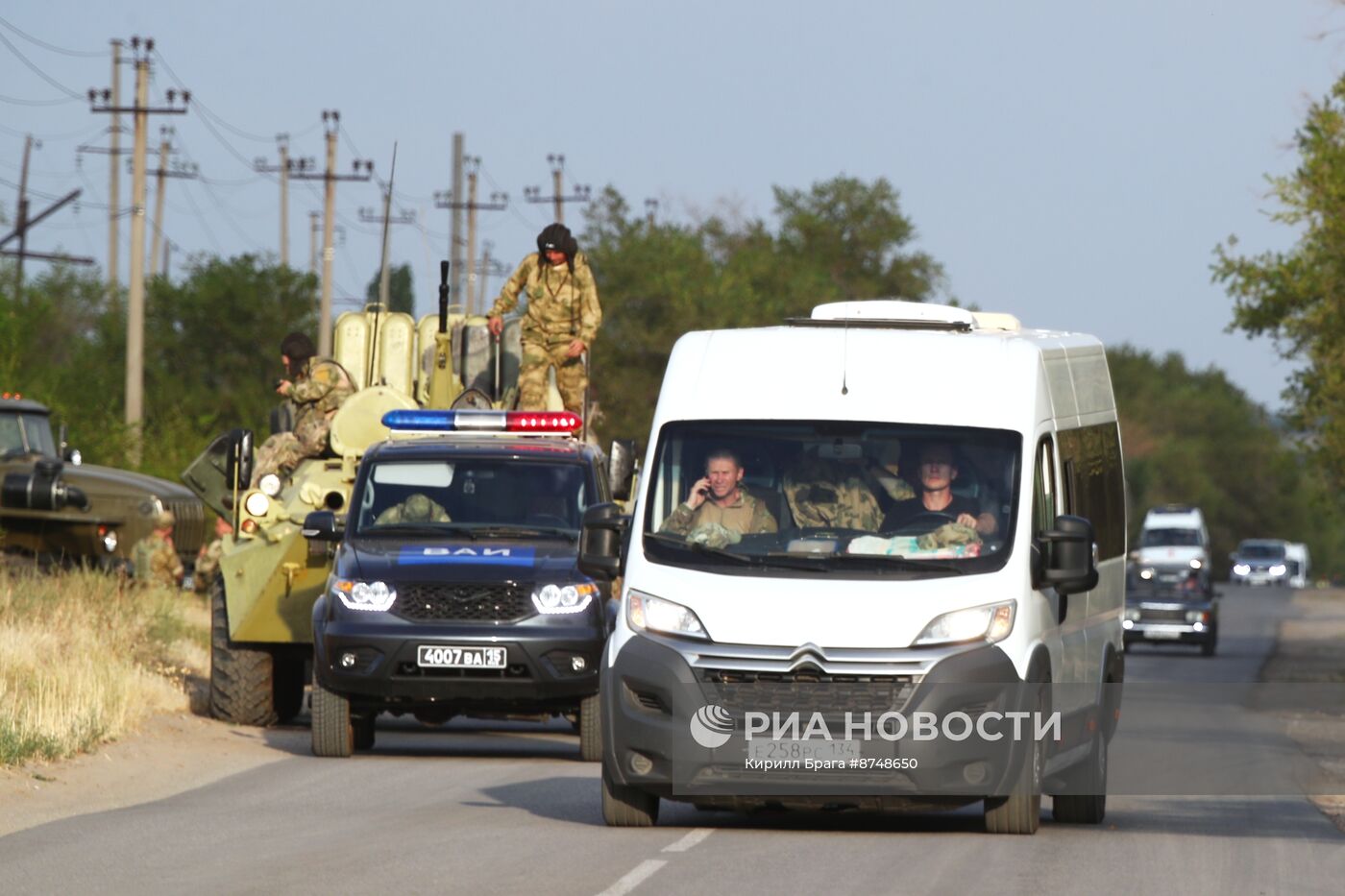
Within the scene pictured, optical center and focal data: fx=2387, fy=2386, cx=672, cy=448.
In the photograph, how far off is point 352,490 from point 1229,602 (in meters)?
59.0

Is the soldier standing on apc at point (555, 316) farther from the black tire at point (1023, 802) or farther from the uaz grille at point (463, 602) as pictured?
the black tire at point (1023, 802)

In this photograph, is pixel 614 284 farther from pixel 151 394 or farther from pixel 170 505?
pixel 170 505

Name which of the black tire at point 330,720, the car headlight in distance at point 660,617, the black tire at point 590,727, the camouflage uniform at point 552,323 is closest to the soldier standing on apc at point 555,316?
the camouflage uniform at point 552,323

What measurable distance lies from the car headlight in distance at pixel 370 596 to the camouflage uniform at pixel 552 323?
431cm

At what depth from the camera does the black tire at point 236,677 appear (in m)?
18.2

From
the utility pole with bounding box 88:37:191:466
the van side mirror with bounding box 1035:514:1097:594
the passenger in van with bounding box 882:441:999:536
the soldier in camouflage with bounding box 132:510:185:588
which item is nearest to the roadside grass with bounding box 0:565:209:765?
the soldier in camouflage with bounding box 132:510:185:588

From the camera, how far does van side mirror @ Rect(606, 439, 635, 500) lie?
1614 cm

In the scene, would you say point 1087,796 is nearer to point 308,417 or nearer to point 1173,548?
point 308,417

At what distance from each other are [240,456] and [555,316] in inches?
122

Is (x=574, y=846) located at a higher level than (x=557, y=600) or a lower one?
lower

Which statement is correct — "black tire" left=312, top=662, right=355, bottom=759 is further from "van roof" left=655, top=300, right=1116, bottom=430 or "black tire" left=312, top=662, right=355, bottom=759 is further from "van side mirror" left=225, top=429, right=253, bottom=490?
"van roof" left=655, top=300, right=1116, bottom=430

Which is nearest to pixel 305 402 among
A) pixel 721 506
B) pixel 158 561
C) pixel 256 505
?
pixel 256 505

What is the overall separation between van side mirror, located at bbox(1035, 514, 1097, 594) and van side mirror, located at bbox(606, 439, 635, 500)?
4.90 meters

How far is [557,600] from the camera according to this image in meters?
16.1
